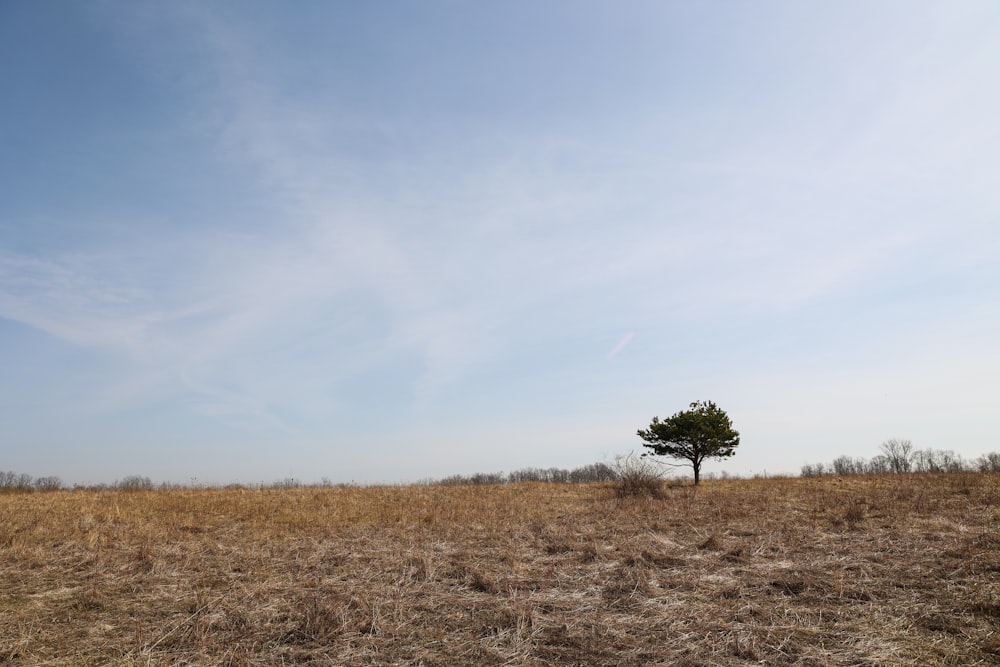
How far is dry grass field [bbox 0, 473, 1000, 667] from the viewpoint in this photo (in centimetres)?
570

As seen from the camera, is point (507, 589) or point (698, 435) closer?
point (507, 589)

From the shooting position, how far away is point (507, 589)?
785 cm

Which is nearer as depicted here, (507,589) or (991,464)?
(507,589)

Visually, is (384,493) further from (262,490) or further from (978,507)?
(978,507)

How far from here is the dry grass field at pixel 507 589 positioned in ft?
18.7

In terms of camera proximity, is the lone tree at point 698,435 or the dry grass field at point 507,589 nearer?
the dry grass field at point 507,589

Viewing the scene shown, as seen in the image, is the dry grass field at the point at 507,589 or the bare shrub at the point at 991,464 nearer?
the dry grass field at the point at 507,589

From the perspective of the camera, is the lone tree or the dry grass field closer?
the dry grass field

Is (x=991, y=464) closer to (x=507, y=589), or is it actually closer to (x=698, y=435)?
(x=698, y=435)

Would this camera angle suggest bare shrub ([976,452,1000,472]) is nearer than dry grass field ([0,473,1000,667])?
No

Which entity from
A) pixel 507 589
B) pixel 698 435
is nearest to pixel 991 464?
pixel 698 435

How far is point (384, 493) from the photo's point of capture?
23688 mm

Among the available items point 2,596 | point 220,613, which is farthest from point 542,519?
point 2,596

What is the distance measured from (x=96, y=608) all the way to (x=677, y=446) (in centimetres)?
2866
